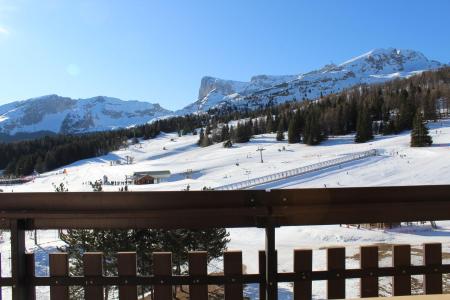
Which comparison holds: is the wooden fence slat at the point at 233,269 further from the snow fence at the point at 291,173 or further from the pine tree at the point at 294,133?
the pine tree at the point at 294,133

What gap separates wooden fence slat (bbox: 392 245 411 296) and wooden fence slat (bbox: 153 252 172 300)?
1.58 meters

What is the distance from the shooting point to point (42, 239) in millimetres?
30062

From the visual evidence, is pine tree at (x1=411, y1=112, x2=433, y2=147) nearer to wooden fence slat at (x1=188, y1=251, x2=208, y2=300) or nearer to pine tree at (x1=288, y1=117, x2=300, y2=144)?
pine tree at (x1=288, y1=117, x2=300, y2=144)

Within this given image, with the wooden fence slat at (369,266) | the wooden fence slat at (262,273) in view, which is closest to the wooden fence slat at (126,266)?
the wooden fence slat at (262,273)

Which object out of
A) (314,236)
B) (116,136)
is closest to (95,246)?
(314,236)

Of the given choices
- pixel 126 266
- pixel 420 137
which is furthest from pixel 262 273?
pixel 420 137

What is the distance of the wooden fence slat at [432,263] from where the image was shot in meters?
3.38

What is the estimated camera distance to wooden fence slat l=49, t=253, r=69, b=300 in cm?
314

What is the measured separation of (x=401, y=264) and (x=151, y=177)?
7774 cm

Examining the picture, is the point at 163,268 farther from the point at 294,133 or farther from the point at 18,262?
the point at 294,133

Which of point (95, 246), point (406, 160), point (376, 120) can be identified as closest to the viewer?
point (95, 246)

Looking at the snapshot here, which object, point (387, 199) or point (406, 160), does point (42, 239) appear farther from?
point (406, 160)

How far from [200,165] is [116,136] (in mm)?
95219

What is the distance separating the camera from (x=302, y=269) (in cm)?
319
